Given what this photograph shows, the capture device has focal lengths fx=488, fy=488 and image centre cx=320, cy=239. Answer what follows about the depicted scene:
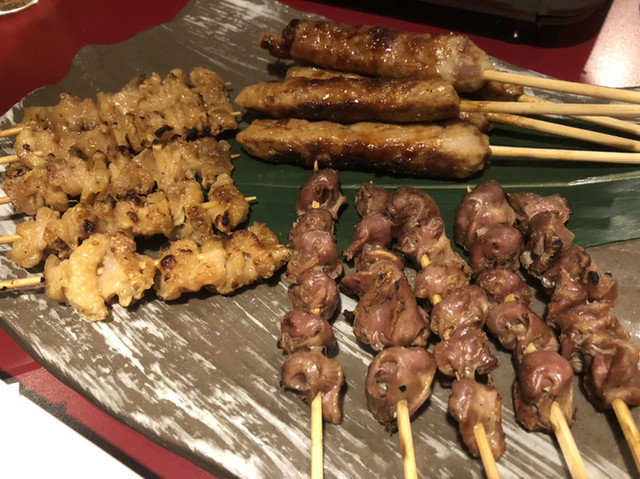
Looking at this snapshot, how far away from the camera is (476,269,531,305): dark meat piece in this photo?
315 cm

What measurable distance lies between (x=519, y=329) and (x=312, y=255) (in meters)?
1.40

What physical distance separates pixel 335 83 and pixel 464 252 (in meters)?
1.72

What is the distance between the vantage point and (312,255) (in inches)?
134

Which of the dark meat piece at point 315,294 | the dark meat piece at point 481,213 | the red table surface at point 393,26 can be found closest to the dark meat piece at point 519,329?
the dark meat piece at point 481,213

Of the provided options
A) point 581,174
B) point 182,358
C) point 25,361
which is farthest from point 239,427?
point 581,174

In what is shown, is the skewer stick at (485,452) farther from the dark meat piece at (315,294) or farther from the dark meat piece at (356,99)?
the dark meat piece at (356,99)

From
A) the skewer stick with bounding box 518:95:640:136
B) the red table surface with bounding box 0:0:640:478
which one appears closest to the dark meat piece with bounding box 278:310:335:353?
the skewer stick with bounding box 518:95:640:136

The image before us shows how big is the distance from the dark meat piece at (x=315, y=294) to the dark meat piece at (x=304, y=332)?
94 mm

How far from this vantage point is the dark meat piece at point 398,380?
2758mm

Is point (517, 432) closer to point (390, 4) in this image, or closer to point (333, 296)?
point (333, 296)

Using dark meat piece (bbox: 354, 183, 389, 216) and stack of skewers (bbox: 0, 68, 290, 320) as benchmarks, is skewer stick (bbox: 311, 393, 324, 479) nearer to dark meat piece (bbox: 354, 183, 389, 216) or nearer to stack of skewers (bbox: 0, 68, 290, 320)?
stack of skewers (bbox: 0, 68, 290, 320)

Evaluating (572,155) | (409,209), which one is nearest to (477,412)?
(409,209)

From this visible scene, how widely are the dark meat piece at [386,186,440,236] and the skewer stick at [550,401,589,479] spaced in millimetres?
1464

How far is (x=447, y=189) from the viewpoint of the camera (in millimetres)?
3998
